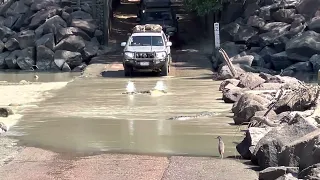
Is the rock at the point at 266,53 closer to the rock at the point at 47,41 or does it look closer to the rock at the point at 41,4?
the rock at the point at 47,41

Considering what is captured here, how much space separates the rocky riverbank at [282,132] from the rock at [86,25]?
2010 centimetres

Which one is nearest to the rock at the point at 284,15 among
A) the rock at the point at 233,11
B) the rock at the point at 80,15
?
the rock at the point at 233,11

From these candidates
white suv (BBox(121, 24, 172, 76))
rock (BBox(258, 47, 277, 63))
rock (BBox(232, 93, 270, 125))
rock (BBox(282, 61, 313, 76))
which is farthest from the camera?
rock (BBox(258, 47, 277, 63))

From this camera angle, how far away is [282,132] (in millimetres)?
10312

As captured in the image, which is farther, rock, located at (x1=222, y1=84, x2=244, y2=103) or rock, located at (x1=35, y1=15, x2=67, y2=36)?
rock, located at (x1=35, y1=15, x2=67, y2=36)

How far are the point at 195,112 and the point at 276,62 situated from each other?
1297cm

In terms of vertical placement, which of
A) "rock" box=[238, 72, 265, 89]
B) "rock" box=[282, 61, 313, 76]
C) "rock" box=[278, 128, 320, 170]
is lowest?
"rock" box=[282, 61, 313, 76]

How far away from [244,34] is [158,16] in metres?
6.21

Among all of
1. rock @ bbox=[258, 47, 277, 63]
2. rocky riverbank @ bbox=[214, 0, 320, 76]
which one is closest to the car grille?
rocky riverbank @ bbox=[214, 0, 320, 76]

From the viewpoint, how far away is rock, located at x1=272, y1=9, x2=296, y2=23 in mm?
33062

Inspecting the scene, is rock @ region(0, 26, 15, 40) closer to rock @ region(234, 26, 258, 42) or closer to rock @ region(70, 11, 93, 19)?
rock @ region(70, 11, 93, 19)

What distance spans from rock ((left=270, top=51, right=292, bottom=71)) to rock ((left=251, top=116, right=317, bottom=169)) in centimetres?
1834

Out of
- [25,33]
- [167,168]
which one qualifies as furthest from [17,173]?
[25,33]

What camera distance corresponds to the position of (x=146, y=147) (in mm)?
12477
